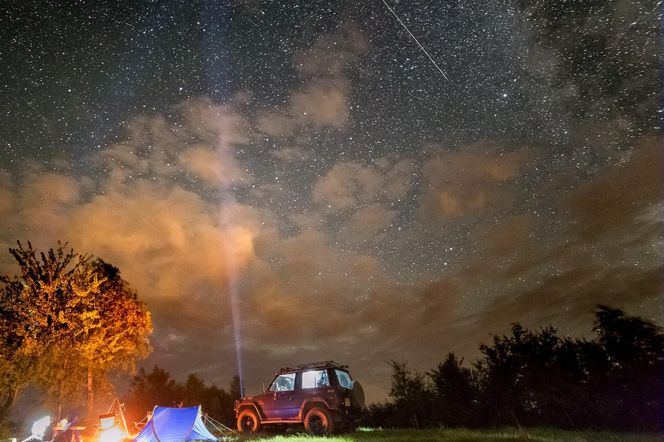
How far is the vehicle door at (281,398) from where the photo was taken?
1361 centimetres

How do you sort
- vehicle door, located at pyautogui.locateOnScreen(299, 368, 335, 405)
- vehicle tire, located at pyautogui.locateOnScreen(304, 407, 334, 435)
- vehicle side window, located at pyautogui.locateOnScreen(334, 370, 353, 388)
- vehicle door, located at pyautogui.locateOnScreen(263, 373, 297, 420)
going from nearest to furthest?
vehicle tire, located at pyautogui.locateOnScreen(304, 407, 334, 435)
vehicle door, located at pyautogui.locateOnScreen(299, 368, 335, 405)
vehicle side window, located at pyautogui.locateOnScreen(334, 370, 353, 388)
vehicle door, located at pyautogui.locateOnScreen(263, 373, 297, 420)

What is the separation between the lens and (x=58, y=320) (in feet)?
57.1

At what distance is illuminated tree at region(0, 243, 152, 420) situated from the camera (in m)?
17.2

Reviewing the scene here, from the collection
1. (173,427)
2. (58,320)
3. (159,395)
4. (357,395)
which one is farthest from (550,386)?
(159,395)

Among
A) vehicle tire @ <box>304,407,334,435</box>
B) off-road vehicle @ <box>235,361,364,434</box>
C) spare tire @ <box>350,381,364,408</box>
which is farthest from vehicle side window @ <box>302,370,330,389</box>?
spare tire @ <box>350,381,364,408</box>

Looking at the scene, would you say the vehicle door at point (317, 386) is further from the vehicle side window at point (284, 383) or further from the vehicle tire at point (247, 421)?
the vehicle tire at point (247, 421)

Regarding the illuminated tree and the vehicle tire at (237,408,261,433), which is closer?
the vehicle tire at (237,408,261,433)

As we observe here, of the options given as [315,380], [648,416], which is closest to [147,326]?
[315,380]

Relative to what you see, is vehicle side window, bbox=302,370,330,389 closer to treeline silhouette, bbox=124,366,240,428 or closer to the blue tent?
the blue tent

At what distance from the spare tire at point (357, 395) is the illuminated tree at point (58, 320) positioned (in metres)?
13.0

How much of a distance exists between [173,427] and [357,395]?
21.0ft

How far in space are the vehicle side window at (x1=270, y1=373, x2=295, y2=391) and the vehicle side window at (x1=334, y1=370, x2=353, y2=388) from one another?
1.82m

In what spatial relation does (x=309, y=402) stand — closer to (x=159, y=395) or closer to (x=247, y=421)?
(x=247, y=421)

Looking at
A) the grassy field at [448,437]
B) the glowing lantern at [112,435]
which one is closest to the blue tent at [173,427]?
the glowing lantern at [112,435]
